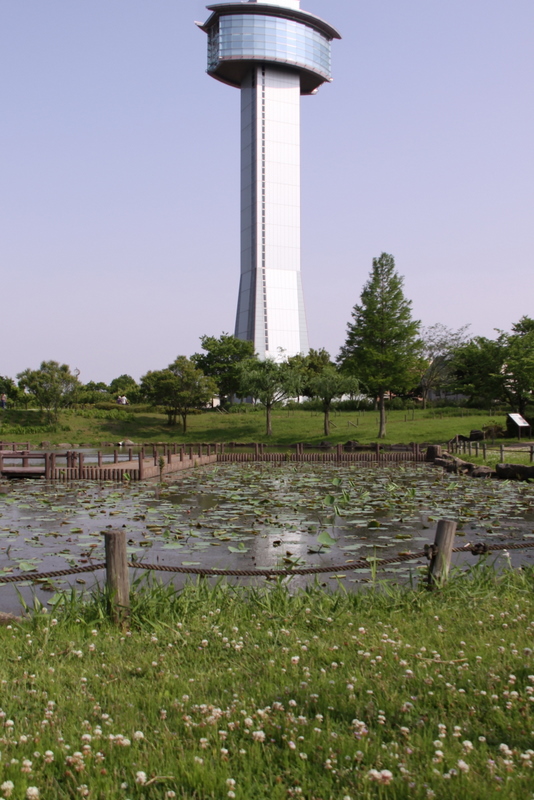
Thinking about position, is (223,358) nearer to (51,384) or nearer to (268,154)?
(51,384)

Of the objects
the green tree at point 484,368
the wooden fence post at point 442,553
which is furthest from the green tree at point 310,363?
the wooden fence post at point 442,553

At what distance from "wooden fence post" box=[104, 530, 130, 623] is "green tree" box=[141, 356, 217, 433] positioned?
51.5m

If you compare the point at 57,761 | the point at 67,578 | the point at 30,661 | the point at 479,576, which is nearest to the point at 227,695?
the point at 57,761

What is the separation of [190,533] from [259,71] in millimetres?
107899

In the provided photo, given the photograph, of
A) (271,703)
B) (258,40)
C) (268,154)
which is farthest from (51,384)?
(258,40)

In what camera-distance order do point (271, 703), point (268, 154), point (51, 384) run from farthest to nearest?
point (268, 154) → point (51, 384) → point (271, 703)

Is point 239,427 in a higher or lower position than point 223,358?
lower

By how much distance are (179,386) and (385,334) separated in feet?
64.6

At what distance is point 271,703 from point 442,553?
3329 millimetres

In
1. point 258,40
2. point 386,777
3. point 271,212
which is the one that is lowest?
point 386,777

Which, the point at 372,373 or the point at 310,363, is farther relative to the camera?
the point at 310,363

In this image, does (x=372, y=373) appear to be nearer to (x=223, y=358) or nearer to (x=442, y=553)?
(x=223, y=358)

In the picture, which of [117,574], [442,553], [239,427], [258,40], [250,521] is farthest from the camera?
[258,40]

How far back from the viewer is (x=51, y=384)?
2232 inches
